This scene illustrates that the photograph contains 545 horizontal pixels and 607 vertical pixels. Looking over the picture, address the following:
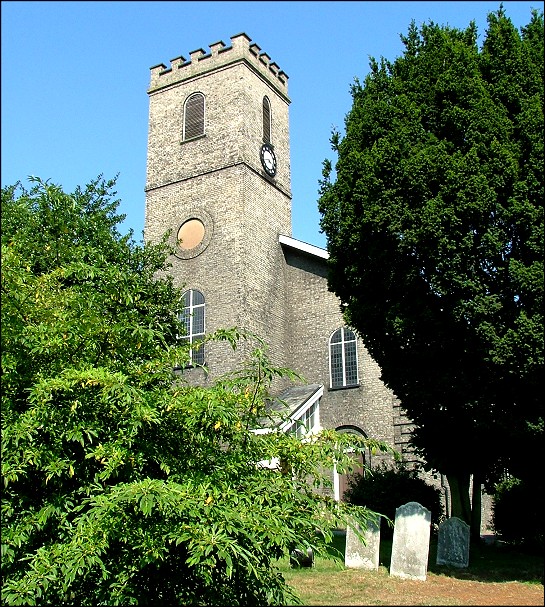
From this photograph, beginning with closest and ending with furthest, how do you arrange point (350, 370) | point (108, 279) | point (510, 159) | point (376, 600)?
point (108, 279)
point (376, 600)
point (510, 159)
point (350, 370)

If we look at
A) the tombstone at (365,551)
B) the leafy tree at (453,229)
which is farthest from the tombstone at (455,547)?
the leafy tree at (453,229)

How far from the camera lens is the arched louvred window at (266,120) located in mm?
28022

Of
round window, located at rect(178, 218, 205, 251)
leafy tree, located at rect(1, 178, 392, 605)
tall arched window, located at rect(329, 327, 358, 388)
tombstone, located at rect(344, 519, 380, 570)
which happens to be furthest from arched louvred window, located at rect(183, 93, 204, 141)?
leafy tree, located at rect(1, 178, 392, 605)

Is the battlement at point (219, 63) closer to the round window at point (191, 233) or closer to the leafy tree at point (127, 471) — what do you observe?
the round window at point (191, 233)

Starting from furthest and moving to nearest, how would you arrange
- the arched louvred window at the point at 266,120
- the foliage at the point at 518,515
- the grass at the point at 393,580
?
the arched louvred window at the point at 266,120 → the foliage at the point at 518,515 → the grass at the point at 393,580

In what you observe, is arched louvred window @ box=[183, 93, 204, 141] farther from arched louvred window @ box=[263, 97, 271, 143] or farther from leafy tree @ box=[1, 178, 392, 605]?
leafy tree @ box=[1, 178, 392, 605]

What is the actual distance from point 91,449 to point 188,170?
21.5 metres

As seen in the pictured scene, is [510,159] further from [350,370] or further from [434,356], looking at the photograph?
[350,370]

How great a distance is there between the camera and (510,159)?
10.6m

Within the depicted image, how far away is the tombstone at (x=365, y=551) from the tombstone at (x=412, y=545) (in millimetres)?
448

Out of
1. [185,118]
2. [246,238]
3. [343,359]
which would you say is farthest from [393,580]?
[185,118]

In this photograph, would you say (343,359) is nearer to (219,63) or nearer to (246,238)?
(246,238)

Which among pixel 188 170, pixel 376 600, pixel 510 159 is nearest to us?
pixel 376 600

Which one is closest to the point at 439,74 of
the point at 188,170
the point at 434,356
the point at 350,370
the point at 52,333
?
the point at 434,356
